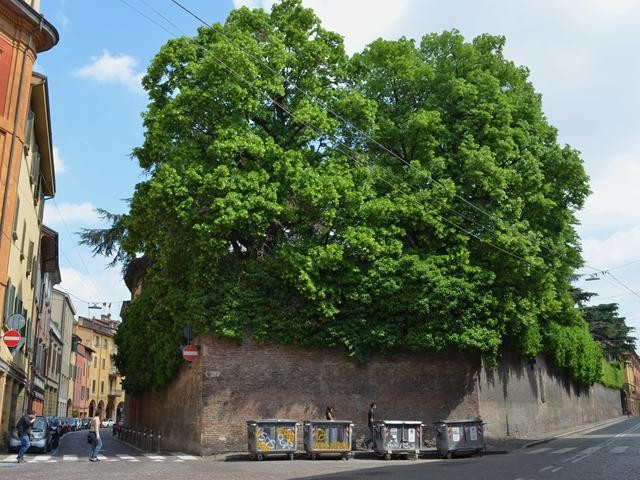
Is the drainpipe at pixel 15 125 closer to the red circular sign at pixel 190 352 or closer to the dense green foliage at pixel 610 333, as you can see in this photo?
the red circular sign at pixel 190 352

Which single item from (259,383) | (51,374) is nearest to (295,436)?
(259,383)

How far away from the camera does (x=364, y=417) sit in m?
22.9

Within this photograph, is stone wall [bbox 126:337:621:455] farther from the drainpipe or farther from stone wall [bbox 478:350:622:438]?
the drainpipe

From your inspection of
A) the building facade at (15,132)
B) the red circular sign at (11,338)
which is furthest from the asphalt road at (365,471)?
the building facade at (15,132)

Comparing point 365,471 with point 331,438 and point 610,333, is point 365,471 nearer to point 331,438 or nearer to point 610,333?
point 331,438

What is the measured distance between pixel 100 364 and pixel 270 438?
270 ft

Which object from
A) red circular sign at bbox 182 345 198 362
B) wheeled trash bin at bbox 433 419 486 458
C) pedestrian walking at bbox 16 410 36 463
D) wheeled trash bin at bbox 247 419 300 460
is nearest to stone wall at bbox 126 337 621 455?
red circular sign at bbox 182 345 198 362

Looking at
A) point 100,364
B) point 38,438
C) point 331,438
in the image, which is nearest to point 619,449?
point 331,438

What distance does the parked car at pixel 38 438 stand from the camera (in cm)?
2269

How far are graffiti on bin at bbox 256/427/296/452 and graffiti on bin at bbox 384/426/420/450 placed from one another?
296 cm

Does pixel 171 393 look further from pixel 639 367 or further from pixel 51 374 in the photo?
pixel 639 367

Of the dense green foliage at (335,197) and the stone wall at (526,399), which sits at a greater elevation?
the dense green foliage at (335,197)

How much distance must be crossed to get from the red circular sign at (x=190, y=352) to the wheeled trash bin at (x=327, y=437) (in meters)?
4.88

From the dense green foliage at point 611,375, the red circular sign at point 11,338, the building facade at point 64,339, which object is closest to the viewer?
the red circular sign at point 11,338
